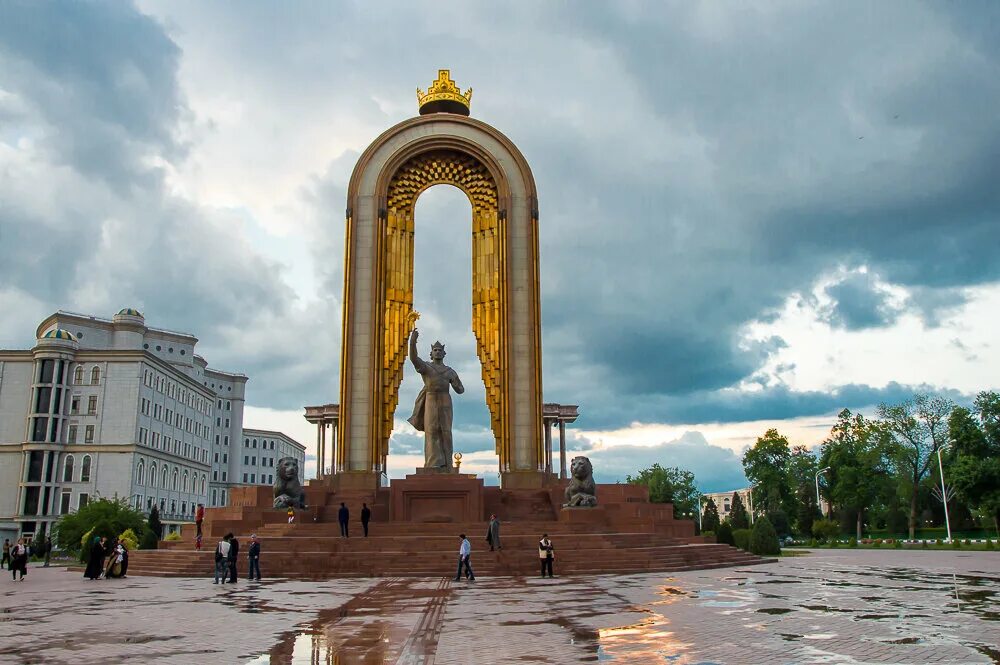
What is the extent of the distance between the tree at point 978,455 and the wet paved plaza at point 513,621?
32.8 m

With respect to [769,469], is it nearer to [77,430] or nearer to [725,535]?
[725,535]

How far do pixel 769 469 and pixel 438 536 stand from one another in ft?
182

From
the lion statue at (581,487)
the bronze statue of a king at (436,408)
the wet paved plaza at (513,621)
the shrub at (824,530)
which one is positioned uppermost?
the bronze statue of a king at (436,408)

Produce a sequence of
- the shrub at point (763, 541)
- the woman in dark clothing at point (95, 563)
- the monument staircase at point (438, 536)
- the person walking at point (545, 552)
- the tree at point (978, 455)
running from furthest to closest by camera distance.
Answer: the tree at point (978, 455), the shrub at point (763, 541), the woman in dark clothing at point (95, 563), the monument staircase at point (438, 536), the person walking at point (545, 552)

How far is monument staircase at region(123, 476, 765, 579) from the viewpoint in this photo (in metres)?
19.8

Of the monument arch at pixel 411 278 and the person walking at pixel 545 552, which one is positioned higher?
the monument arch at pixel 411 278

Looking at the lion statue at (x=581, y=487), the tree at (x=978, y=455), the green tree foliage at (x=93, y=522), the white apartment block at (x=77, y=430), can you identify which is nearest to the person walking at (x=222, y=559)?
the lion statue at (x=581, y=487)

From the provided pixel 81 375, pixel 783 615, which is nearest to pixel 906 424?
pixel 783 615

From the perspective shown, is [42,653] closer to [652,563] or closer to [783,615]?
[783,615]

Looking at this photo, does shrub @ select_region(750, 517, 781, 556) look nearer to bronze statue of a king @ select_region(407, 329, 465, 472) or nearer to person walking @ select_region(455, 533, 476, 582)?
bronze statue of a king @ select_region(407, 329, 465, 472)

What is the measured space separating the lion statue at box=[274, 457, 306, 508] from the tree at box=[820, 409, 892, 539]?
158 feet

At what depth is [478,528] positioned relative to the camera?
23.1 meters

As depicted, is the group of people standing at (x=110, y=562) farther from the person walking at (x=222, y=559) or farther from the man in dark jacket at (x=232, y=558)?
the man in dark jacket at (x=232, y=558)

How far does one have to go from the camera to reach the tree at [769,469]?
229ft
